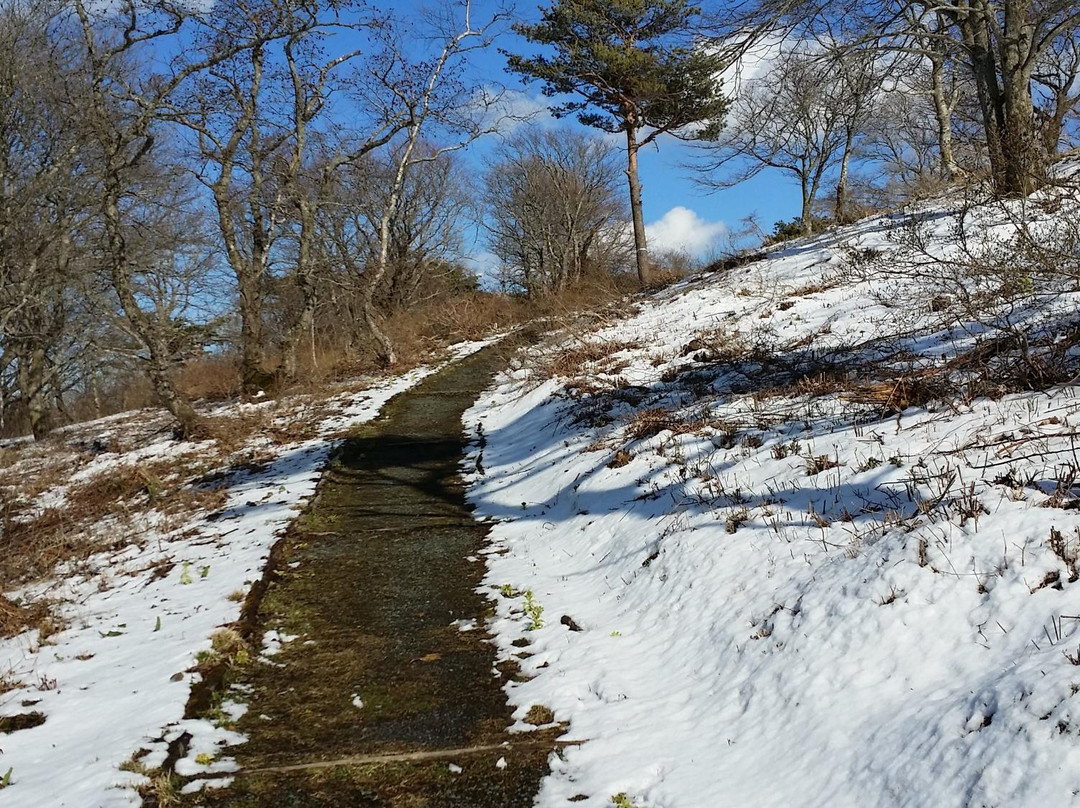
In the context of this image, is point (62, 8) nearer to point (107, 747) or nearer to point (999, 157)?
point (107, 747)

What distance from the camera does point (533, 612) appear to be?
15.8 ft

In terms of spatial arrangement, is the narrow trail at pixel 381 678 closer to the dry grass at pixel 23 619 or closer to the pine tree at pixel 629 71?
the dry grass at pixel 23 619

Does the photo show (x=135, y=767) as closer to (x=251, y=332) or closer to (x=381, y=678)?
(x=381, y=678)

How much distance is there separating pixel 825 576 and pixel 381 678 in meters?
2.62

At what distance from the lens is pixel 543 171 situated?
118 feet

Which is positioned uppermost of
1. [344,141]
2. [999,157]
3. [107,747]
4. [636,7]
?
[636,7]

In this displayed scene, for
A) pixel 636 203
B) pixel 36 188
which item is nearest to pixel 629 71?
pixel 636 203

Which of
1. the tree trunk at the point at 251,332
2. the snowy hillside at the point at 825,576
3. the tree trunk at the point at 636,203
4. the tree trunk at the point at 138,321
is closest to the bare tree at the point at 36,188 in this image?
the tree trunk at the point at 138,321

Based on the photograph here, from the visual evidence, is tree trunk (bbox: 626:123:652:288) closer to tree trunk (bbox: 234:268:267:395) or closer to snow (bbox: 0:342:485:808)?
tree trunk (bbox: 234:268:267:395)

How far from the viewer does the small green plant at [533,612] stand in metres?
4.70

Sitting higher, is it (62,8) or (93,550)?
(62,8)

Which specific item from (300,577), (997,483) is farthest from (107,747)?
(997,483)

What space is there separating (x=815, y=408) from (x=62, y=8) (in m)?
12.8

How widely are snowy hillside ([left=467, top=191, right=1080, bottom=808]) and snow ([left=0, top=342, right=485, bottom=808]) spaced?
1.88 metres
